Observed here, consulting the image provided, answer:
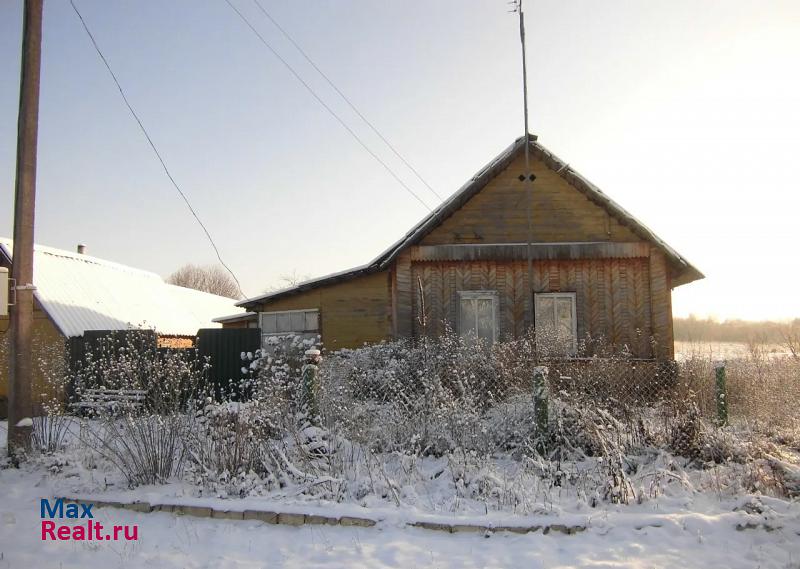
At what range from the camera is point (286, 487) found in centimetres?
585

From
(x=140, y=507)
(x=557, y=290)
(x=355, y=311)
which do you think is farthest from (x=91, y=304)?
(x=140, y=507)

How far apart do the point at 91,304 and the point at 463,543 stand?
16.4 meters

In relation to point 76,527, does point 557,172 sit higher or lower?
higher

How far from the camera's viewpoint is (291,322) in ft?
47.6

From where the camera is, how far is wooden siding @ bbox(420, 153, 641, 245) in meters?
12.6

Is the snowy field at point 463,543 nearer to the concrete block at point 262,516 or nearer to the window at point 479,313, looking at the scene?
the concrete block at point 262,516

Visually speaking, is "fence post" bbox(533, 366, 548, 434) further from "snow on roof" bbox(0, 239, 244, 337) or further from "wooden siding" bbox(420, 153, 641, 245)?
"snow on roof" bbox(0, 239, 244, 337)

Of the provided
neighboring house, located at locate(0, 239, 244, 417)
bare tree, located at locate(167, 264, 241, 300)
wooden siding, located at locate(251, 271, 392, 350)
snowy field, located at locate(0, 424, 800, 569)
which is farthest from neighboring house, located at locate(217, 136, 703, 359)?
bare tree, located at locate(167, 264, 241, 300)

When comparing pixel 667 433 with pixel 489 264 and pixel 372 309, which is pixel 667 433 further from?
pixel 372 309

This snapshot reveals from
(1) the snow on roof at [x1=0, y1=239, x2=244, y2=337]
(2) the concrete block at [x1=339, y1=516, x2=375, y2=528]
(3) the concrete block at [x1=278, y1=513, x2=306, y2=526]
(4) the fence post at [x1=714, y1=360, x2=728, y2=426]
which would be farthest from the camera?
(1) the snow on roof at [x1=0, y1=239, x2=244, y2=337]

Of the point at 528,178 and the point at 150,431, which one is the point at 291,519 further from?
the point at 528,178

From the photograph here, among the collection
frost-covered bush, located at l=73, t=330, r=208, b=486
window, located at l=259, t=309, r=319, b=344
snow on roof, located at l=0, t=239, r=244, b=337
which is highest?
snow on roof, located at l=0, t=239, r=244, b=337

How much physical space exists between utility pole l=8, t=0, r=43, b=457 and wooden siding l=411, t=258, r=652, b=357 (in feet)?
23.3

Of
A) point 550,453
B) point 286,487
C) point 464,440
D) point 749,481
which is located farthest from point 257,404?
point 749,481
